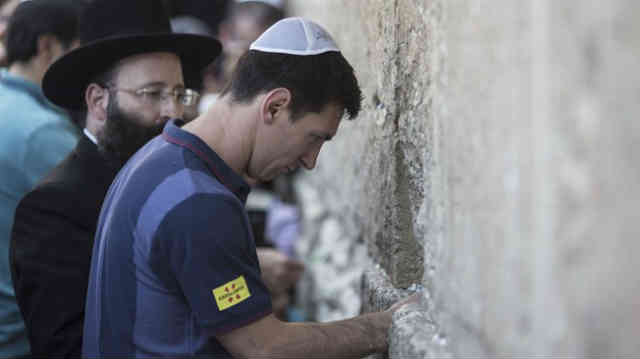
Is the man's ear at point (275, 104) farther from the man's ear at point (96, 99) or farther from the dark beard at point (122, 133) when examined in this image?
the man's ear at point (96, 99)

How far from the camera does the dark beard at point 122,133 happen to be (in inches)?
122

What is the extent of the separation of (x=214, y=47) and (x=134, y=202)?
1503 mm

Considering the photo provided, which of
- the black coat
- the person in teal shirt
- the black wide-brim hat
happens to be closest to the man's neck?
the person in teal shirt

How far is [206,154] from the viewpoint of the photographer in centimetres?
213

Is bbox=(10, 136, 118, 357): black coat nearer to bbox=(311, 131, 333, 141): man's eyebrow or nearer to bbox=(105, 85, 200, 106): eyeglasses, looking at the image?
bbox=(105, 85, 200, 106): eyeglasses

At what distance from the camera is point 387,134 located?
2.66 m

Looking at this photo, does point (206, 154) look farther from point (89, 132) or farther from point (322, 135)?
point (89, 132)

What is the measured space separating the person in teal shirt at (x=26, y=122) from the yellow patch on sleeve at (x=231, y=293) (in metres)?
1.51

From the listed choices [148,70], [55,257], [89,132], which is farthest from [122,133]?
[55,257]

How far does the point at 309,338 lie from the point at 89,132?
1437 millimetres

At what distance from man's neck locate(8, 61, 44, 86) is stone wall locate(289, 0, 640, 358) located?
2.06 meters

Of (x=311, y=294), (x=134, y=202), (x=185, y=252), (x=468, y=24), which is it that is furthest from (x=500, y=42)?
(x=311, y=294)

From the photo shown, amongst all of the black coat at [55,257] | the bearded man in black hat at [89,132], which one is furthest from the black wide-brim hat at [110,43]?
the black coat at [55,257]

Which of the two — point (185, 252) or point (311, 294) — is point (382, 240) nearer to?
point (185, 252)
